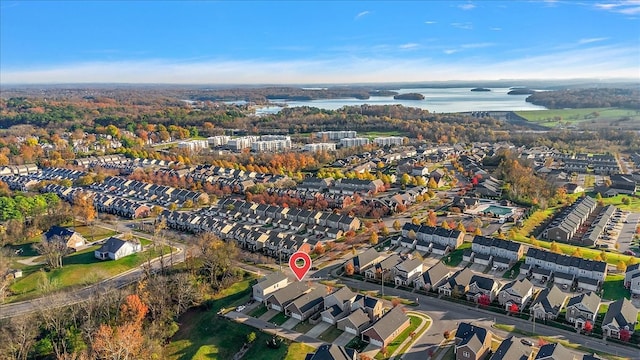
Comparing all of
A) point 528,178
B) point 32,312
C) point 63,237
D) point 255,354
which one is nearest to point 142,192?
point 63,237

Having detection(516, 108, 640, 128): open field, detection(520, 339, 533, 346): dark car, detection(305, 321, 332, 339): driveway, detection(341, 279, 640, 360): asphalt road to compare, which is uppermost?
detection(516, 108, 640, 128): open field

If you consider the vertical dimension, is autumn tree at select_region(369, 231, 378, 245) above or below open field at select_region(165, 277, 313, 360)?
above

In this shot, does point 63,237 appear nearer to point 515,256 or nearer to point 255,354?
point 255,354

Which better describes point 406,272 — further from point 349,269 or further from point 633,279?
point 633,279

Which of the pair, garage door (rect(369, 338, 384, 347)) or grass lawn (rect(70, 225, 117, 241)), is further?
grass lawn (rect(70, 225, 117, 241))

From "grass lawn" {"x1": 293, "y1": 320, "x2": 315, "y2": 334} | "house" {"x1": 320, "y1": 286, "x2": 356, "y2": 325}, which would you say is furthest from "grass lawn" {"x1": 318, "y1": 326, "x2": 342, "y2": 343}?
"grass lawn" {"x1": 293, "y1": 320, "x2": 315, "y2": 334}

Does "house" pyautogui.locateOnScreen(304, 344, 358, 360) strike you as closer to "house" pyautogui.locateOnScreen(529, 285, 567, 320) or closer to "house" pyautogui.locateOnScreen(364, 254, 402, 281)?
"house" pyautogui.locateOnScreen(364, 254, 402, 281)

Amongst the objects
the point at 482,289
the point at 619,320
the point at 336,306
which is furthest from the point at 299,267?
the point at 619,320

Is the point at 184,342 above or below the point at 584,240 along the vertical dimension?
below
